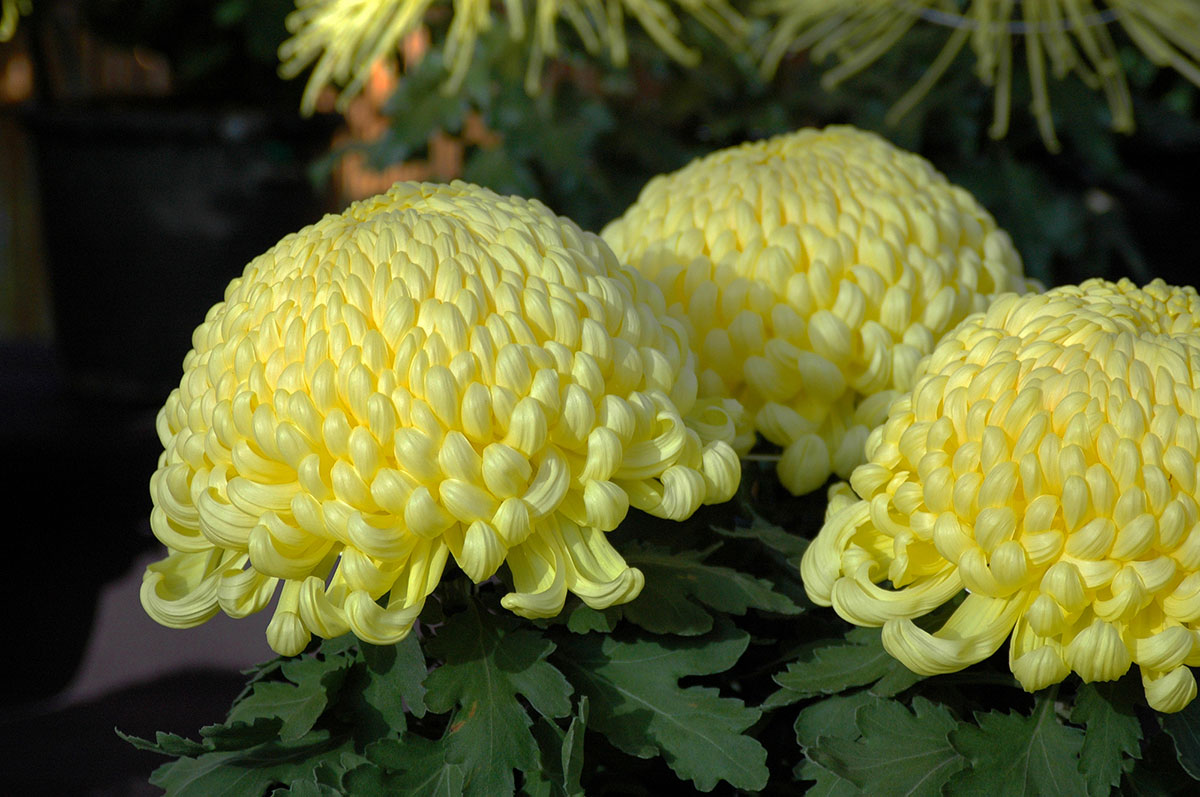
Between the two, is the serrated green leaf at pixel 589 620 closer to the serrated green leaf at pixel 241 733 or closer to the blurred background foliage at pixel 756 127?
the serrated green leaf at pixel 241 733

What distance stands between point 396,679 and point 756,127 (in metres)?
1.29

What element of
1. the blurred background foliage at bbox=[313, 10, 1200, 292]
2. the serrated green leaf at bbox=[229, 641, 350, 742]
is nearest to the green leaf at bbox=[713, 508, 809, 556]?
the serrated green leaf at bbox=[229, 641, 350, 742]

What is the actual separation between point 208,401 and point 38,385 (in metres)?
3.58

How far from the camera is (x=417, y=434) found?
473mm

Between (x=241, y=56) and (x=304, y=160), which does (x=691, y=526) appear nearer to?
(x=304, y=160)

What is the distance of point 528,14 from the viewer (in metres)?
1.86

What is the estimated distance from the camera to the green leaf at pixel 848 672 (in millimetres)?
540

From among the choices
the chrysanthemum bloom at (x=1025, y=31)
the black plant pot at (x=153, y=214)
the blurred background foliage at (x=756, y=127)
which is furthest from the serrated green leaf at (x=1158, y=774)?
the black plant pot at (x=153, y=214)

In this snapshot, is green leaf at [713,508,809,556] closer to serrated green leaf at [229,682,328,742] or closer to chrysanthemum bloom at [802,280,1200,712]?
chrysanthemum bloom at [802,280,1200,712]

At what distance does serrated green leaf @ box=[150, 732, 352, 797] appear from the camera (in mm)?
541

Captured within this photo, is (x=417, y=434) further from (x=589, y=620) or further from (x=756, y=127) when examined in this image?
(x=756, y=127)

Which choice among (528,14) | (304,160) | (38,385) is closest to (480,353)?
(528,14)

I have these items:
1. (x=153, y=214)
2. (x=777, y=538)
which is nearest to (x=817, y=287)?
(x=777, y=538)

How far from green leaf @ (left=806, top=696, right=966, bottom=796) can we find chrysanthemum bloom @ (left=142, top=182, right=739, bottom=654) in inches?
5.0
